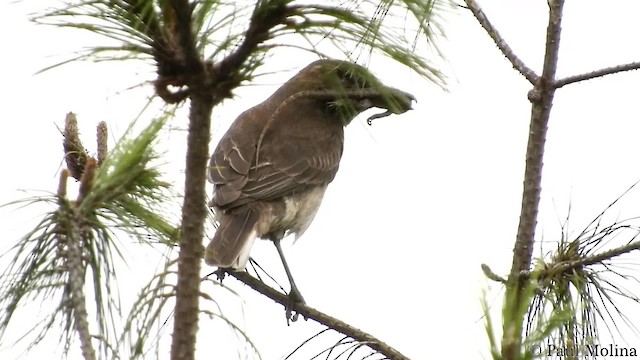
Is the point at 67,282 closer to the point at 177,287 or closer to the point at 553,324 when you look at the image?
the point at 177,287

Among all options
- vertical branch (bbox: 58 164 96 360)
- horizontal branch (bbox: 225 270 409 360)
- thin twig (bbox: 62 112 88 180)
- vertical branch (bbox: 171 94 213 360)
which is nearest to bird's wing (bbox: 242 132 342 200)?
horizontal branch (bbox: 225 270 409 360)

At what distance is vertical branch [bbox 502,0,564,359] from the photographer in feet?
12.0

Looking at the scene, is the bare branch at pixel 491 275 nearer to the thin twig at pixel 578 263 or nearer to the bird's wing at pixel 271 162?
the thin twig at pixel 578 263

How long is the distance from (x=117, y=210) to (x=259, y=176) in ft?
13.4

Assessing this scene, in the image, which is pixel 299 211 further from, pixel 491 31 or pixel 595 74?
pixel 595 74

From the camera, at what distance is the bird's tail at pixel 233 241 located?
5562mm

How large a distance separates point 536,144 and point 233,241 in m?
2.66

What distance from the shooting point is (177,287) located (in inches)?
102

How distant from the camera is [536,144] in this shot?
148 inches

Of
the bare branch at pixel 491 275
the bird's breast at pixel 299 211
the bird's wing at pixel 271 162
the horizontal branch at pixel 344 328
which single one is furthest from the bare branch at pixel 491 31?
the bird's breast at pixel 299 211

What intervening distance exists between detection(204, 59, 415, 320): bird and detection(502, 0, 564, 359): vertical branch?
1995 millimetres

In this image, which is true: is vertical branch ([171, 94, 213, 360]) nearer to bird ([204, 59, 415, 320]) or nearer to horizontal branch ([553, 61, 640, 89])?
horizontal branch ([553, 61, 640, 89])

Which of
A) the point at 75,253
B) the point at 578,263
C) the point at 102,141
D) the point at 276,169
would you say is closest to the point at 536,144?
the point at 578,263

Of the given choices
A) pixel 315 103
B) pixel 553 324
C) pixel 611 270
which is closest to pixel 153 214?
pixel 553 324
